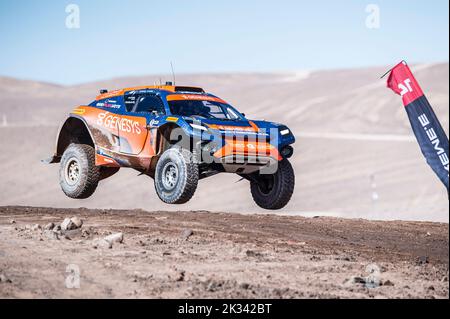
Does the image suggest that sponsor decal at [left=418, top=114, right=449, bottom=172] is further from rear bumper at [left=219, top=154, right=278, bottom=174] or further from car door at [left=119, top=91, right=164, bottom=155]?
car door at [left=119, top=91, right=164, bottom=155]

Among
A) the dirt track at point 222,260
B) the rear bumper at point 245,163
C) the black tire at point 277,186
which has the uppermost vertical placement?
the rear bumper at point 245,163

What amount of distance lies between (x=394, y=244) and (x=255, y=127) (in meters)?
2.62

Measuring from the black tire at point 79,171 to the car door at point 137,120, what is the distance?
1.04 m

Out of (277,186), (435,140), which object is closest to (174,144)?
(277,186)

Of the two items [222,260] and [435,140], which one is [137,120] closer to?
[222,260]

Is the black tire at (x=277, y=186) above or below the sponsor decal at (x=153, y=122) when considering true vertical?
below

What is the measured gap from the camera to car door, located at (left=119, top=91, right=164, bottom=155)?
38.3 feet

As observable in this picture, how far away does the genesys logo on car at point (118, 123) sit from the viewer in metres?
11.8

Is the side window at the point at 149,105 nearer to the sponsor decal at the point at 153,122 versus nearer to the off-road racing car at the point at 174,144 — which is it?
the off-road racing car at the point at 174,144

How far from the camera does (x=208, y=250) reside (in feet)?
30.0

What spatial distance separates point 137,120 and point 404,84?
447cm

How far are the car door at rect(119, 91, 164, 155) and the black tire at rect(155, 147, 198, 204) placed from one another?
1.98ft

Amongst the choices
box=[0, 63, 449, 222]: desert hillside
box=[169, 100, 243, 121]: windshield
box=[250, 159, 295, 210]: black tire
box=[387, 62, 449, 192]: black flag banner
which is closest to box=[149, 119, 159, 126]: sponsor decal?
box=[169, 100, 243, 121]: windshield

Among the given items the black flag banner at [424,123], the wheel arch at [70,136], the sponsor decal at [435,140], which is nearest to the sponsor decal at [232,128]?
the black flag banner at [424,123]
